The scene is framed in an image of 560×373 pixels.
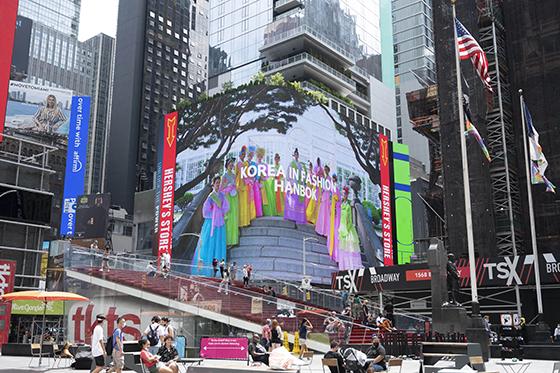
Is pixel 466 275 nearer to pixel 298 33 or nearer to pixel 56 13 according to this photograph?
pixel 298 33

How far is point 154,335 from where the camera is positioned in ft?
50.6

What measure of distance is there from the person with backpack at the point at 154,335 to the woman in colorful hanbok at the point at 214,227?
131 feet

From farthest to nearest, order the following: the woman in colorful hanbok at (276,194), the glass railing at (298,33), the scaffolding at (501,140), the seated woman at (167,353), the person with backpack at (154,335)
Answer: the glass railing at (298,33) < the woman in colorful hanbok at (276,194) < the scaffolding at (501,140) < the person with backpack at (154,335) < the seated woman at (167,353)

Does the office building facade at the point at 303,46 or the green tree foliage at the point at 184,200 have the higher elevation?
the office building facade at the point at 303,46

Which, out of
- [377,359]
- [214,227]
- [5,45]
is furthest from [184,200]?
[377,359]

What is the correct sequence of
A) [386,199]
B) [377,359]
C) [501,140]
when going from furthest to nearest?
[386,199] < [501,140] < [377,359]

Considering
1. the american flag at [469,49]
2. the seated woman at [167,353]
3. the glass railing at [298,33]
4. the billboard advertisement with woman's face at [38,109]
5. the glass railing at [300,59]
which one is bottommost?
the seated woman at [167,353]

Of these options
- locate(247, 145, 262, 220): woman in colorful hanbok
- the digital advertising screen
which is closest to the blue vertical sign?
the digital advertising screen

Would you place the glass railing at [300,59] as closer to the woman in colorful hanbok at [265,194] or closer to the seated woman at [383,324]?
the woman in colorful hanbok at [265,194]

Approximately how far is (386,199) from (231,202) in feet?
79.8

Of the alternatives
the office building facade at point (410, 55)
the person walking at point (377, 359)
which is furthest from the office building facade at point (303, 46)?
the person walking at point (377, 359)

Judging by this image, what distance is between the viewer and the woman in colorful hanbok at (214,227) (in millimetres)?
56281

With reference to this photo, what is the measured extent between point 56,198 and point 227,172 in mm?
57523

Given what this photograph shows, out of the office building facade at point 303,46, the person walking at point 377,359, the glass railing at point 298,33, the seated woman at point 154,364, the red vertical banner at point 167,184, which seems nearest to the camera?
the seated woman at point 154,364
